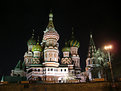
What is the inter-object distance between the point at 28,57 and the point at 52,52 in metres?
13.1

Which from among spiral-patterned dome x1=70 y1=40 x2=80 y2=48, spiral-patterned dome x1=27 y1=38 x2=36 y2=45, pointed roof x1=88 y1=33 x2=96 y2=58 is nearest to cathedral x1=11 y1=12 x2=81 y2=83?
spiral-patterned dome x1=70 y1=40 x2=80 y2=48

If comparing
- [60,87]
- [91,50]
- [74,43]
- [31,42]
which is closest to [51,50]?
[74,43]

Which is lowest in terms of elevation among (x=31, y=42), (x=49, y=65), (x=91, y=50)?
(x=49, y=65)

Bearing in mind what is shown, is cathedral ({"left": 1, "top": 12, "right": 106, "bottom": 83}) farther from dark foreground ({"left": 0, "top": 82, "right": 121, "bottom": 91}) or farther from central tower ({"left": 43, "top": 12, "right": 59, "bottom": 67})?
dark foreground ({"left": 0, "top": 82, "right": 121, "bottom": 91})

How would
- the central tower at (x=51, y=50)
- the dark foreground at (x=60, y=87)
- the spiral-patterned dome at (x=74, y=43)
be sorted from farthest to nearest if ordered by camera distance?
1. the spiral-patterned dome at (x=74, y=43)
2. the central tower at (x=51, y=50)
3. the dark foreground at (x=60, y=87)

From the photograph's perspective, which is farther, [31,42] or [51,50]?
[31,42]

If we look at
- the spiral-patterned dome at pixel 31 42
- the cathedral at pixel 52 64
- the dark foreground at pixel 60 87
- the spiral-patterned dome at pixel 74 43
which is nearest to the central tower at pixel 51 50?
the cathedral at pixel 52 64

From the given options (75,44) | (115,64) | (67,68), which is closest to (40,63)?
(67,68)

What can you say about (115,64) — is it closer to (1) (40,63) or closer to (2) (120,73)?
(2) (120,73)

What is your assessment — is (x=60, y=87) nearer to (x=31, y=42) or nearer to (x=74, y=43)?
(x=74, y=43)

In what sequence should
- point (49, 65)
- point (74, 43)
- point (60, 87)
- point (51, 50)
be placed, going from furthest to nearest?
point (74, 43), point (51, 50), point (49, 65), point (60, 87)

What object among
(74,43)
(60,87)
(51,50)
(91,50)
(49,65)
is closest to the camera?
(60,87)

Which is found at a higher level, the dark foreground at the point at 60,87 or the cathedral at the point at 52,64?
the cathedral at the point at 52,64

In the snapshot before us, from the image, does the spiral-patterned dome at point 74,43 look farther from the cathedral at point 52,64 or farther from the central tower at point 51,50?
the central tower at point 51,50
